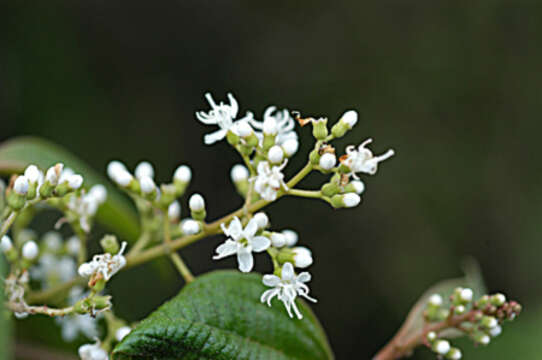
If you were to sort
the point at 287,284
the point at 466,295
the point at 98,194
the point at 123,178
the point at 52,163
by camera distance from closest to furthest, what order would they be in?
the point at 287,284, the point at 466,295, the point at 123,178, the point at 98,194, the point at 52,163

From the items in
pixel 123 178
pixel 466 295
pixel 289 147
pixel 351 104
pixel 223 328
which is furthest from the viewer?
pixel 351 104

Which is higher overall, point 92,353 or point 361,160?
point 361,160

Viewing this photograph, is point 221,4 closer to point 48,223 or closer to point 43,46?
point 43,46

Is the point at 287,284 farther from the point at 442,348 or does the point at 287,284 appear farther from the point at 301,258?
the point at 442,348

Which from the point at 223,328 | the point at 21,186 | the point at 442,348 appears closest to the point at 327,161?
the point at 223,328

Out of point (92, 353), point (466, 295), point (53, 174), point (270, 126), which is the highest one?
point (53, 174)

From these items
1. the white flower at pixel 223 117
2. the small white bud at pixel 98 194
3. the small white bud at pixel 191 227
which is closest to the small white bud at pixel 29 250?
the small white bud at pixel 98 194

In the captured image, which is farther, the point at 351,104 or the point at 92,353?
the point at 351,104
